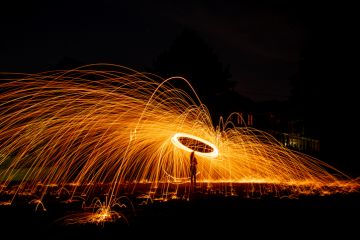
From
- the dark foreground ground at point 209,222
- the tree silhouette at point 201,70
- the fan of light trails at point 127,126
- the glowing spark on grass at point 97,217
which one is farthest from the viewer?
the tree silhouette at point 201,70

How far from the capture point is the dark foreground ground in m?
6.66

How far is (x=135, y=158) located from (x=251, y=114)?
57.6ft

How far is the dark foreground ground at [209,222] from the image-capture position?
6.66 m

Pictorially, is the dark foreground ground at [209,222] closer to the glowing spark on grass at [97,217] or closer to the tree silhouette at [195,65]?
the glowing spark on grass at [97,217]

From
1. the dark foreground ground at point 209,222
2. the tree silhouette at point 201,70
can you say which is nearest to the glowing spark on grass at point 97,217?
the dark foreground ground at point 209,222

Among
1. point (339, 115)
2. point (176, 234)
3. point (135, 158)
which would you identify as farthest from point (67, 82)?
point (339, 115)

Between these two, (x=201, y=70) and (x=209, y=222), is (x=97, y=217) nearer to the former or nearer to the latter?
(x=209, y=222)

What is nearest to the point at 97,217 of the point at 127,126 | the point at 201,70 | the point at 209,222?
the point at 209,222

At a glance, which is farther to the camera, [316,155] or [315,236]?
[316,155]

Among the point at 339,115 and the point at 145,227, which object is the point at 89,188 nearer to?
the point at 145,227

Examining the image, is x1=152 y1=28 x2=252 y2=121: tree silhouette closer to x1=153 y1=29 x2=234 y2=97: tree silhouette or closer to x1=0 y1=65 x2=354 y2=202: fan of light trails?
x1=153 y1=29 x2=234 y2=97: tree silhouette

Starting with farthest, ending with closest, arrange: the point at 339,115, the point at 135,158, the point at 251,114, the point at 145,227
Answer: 1. the point at 251,114
2. the point at 339,115
3. the point at 135,158
4. the point at 145,227

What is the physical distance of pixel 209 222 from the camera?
764 centimetres

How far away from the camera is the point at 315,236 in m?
6.60
